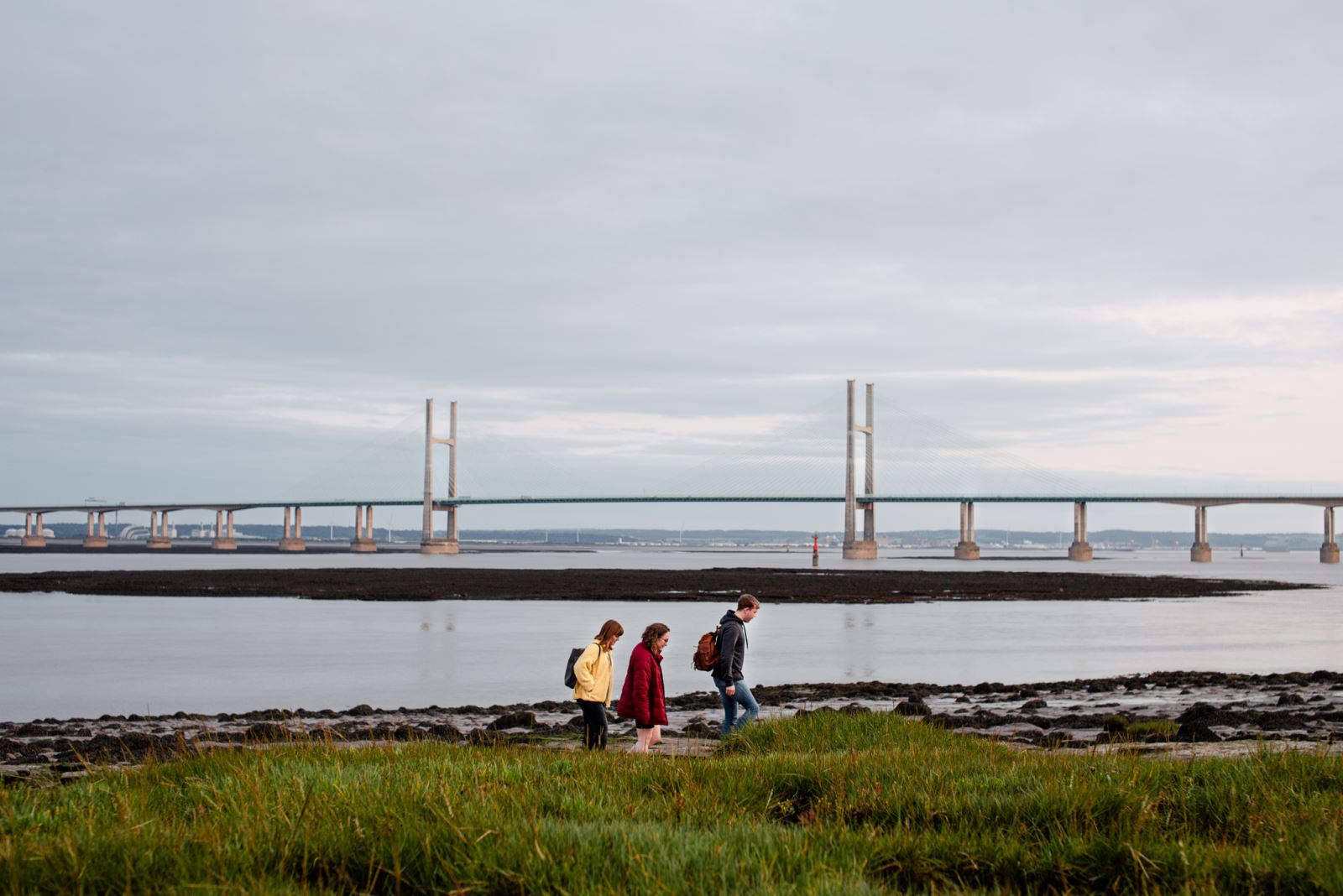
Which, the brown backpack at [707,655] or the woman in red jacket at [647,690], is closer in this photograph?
the woman in red jacket at [647,690]

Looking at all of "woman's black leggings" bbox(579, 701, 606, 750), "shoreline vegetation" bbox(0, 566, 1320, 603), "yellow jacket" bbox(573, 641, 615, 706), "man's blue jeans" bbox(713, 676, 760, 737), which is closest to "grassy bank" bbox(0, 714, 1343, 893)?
"yellow jacket" bbox(573, 641, 615, 706)

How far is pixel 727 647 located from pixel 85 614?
35029mm

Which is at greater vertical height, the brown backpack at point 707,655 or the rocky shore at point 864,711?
the brown backpack at point 707,655

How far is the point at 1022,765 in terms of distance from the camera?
8602 mm

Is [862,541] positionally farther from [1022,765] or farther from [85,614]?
[1022,765]

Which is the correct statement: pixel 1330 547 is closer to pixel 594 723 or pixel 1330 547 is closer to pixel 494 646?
pixel 494 646

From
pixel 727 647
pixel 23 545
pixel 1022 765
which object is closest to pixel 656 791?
pixel 1022 765

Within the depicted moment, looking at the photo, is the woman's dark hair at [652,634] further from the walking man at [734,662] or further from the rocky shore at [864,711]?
the walking man at [734,662]

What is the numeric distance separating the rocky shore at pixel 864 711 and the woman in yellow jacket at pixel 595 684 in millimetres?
829

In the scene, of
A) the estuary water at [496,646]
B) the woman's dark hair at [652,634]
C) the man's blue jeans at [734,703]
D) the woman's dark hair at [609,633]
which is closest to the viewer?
the woman's dark hair at [652,634]

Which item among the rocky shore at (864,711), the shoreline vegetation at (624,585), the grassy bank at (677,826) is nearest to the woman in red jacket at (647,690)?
the rocky shore at (864,711)

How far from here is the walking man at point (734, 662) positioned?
1293 centimetres

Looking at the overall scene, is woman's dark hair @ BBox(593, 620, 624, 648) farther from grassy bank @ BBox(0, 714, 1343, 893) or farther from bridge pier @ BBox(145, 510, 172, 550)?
bridge pier @ BBox(145, 510, 172, 550)

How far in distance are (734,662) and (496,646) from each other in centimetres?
1861
